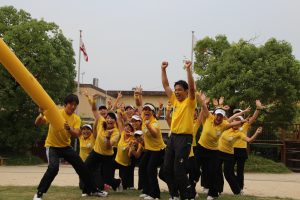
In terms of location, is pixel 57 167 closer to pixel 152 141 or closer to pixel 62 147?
pixel 62 147

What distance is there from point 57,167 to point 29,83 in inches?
76.1

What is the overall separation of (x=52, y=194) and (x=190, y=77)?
14.5ft

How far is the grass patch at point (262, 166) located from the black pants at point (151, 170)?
12841 millimetres

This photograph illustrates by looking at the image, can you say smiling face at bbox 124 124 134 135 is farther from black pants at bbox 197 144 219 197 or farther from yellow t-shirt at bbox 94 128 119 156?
black pants at bbox 197 144 219 197

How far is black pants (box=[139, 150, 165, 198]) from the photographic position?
9.35 meters

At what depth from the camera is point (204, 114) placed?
9.71 meters

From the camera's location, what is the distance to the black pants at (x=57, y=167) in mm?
8633

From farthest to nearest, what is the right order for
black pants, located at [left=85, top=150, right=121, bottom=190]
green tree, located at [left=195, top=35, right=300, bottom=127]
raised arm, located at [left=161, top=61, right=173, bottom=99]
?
1. green tree, located at [left=195, top=35, right=300, bottom=127]
2. black pants, located at [left=85, top=150, right=121, bottom=190]
3. raised arm, located at [left=161, top=61, right=173, bottom=99]

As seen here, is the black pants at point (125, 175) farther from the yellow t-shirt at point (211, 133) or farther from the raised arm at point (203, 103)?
the raised arm at point (203, 103)

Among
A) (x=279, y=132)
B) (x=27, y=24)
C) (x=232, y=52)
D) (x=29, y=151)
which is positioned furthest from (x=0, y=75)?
(x=279, y=132)

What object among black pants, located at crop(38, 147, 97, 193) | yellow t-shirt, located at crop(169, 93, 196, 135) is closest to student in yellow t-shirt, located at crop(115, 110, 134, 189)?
black pants, located at crop(38, 147, 97, 193)

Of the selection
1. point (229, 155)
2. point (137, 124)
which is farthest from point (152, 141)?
point (229, 155)

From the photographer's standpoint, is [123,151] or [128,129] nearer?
[128,129]

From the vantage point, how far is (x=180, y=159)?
7.96 metres
